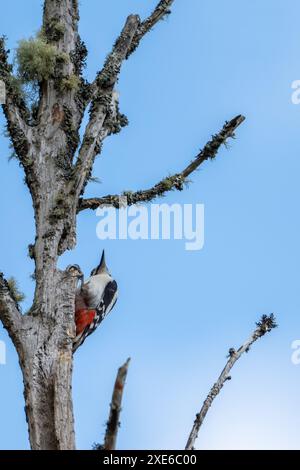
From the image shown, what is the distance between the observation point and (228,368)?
20.3ft

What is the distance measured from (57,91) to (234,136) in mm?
1502

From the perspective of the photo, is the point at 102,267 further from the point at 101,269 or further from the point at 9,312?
the point at 9,312

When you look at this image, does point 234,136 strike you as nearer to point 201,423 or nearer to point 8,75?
point 8,75

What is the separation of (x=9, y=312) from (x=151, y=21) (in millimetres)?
3319

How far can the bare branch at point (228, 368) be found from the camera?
229 inches

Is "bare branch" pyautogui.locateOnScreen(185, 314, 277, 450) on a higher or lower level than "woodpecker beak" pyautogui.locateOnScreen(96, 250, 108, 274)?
lower

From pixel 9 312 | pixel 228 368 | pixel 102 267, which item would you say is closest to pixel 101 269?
pixel 102 267

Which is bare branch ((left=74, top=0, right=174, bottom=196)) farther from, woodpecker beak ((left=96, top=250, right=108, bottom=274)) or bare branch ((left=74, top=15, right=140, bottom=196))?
woodpecker beak ((left=96, top=250, right=108, bottom=274))

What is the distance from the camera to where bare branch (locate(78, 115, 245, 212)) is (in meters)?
7.83

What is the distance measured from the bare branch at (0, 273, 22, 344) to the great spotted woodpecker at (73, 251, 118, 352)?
2.53 ft

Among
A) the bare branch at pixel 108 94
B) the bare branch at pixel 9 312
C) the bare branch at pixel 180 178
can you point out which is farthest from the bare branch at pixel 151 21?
the bare branch at pixel 9 312

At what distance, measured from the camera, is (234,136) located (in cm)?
811

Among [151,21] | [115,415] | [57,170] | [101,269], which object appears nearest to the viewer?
[115,415]

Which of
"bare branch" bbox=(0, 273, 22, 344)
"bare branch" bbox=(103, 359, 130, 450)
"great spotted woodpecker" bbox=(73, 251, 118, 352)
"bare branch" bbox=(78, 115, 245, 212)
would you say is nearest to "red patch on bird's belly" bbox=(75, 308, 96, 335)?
"great spotted woodpecker" bbox=(73, 251, 118, 352)
